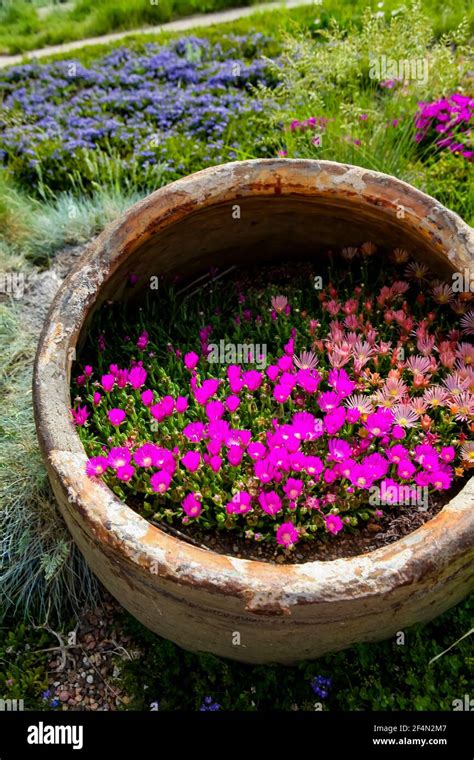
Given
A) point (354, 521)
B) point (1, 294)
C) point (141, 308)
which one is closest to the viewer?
point (354, 521)

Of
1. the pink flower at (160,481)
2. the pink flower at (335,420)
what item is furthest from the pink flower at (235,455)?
the pink flower at (335,420)

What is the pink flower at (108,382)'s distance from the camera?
2799 mm

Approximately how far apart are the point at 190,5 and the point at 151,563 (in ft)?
20.5

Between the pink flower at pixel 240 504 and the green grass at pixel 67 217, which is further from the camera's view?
the green grass at pixel 67 217

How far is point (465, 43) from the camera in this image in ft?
17.2

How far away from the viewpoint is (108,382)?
2.80m

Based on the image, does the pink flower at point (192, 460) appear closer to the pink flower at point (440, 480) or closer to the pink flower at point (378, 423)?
the pink flower at point (378, 423)

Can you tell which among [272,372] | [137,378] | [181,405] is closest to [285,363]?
[272,372]

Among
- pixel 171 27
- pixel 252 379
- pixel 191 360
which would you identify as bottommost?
pixel 252 379

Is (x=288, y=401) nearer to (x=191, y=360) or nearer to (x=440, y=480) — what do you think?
(x=191, y=360)

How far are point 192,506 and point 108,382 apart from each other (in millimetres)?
645

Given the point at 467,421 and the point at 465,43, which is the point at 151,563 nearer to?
the point at 467,421

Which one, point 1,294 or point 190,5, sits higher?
point 190,5

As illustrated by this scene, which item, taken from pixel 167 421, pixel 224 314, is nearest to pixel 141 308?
pixel 224 314
